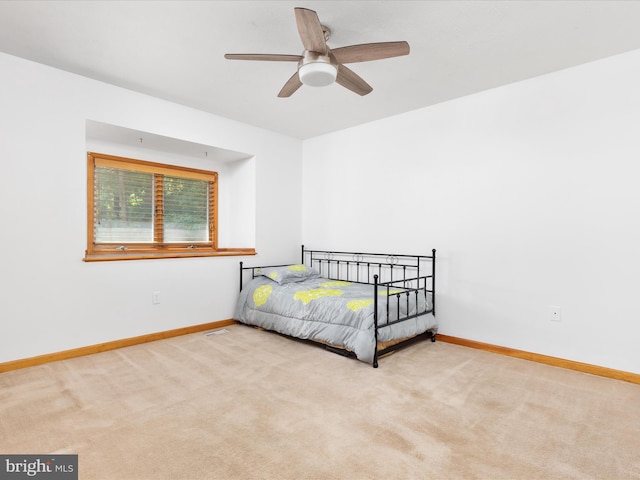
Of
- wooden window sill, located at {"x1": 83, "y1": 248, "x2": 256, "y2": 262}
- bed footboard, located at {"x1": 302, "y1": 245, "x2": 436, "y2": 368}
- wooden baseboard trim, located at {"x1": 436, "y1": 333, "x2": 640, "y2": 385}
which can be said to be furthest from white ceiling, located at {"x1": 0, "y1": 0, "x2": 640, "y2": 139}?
wooden baseboard trim, located at {"x1": 436, "y1": 333, "x2": 640, "y2": 385}

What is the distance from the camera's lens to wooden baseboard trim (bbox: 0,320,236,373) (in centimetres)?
263

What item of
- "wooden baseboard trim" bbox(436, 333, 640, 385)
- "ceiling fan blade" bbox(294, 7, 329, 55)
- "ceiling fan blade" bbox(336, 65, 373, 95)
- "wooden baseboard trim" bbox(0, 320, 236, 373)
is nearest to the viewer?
"ceiling fan blade" bbox(294, 7, 329, 55)

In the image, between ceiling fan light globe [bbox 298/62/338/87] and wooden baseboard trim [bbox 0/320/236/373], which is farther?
wooden baseboard trim [bbox 0/320/236/373]

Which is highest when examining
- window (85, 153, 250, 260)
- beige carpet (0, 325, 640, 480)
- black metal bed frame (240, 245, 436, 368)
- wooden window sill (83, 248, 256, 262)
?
window (85, 153, 250, 260)

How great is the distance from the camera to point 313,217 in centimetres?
471

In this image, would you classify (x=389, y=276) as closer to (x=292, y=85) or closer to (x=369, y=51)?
(x=292, y=85)

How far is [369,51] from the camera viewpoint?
2049 mm

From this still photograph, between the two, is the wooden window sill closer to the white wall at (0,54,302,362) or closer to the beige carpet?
the white wall at (0,54,302,362)

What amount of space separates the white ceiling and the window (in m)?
0.99

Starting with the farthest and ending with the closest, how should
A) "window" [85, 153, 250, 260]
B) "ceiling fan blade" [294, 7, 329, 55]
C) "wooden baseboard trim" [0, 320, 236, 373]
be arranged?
"window" [85, 153, 250, 260] < "wooden baseboard trim" [0, 320, 236, 373] < "ceiling fan blade" [294, 7, 329, 55]

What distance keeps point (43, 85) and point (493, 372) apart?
4172 millimetres

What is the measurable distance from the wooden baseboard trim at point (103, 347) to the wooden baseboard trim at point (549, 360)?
8.19 ft

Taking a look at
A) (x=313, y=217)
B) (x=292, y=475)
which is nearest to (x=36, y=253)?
(x=292, y=475)

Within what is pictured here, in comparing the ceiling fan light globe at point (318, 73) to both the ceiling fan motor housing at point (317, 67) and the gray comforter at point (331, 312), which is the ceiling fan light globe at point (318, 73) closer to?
the ceiling fan motor housing at point (317, 67)
